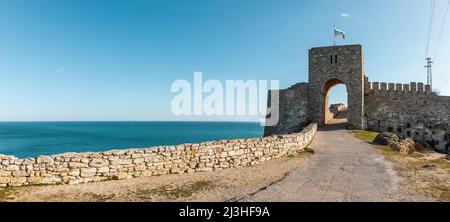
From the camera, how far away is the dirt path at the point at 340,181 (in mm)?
7227

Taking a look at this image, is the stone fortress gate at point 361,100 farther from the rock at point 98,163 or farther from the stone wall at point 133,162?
the rock at point 98,163

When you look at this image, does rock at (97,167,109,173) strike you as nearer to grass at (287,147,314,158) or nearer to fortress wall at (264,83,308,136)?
grass at (287,147,314,158)

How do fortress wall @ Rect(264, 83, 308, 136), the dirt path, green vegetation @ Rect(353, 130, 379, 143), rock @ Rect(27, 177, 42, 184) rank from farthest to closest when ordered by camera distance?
fortress wall @ Rect(264, 83, 308, 136)
green vegetation @ Rect(353, 130, 379, 143)
rock @ Rect(27, 177, 42, 184)
the dirt path

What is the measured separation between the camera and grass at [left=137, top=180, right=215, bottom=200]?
7652 millimetres

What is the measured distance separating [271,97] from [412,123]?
1273 cm

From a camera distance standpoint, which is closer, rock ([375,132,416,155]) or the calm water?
rock ([375,132,416,155])

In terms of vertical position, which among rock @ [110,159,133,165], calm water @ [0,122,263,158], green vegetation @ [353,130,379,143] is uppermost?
rock @ [110,159,133,165]

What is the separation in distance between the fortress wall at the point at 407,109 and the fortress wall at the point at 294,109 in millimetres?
5869

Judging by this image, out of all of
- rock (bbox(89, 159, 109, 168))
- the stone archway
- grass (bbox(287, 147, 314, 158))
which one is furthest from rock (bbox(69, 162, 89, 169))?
the stone archway

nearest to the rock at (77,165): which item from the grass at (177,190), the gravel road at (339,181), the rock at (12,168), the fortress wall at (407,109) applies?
the rock at (12,168)

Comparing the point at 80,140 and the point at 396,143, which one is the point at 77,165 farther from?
the point at 80,140

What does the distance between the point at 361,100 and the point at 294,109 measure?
5.70m

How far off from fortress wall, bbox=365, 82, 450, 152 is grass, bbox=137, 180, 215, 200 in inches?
876

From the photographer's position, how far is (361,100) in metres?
25.0
